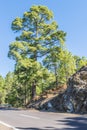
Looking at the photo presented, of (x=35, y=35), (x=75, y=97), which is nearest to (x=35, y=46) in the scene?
(x=35, y=35)

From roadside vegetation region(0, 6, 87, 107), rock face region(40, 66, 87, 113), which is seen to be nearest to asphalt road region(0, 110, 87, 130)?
rock face region(40, 66, 87, 113)

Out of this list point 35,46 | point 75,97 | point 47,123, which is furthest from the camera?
point 35,46

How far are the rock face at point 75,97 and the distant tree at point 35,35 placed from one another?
31.7 ft

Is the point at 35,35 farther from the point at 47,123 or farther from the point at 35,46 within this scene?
the point at 47,123

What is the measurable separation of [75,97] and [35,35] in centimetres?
1577

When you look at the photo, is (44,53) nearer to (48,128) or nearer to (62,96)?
(62,96)

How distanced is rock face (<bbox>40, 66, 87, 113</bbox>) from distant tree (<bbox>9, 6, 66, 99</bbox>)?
9648 mm

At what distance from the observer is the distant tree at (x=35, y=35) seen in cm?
4172

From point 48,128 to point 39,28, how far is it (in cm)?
3013

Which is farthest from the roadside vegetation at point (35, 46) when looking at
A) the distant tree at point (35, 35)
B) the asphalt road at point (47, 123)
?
the asphalt road at point (47, 123)

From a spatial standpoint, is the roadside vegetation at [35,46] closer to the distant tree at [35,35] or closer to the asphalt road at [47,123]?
the distant tree at [35,35]

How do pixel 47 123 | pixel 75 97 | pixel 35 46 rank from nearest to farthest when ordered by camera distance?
pixel 47 123
pixel 75 97
pixel 35 46

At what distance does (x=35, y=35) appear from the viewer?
43.4 m

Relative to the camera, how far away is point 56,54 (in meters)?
42.2
